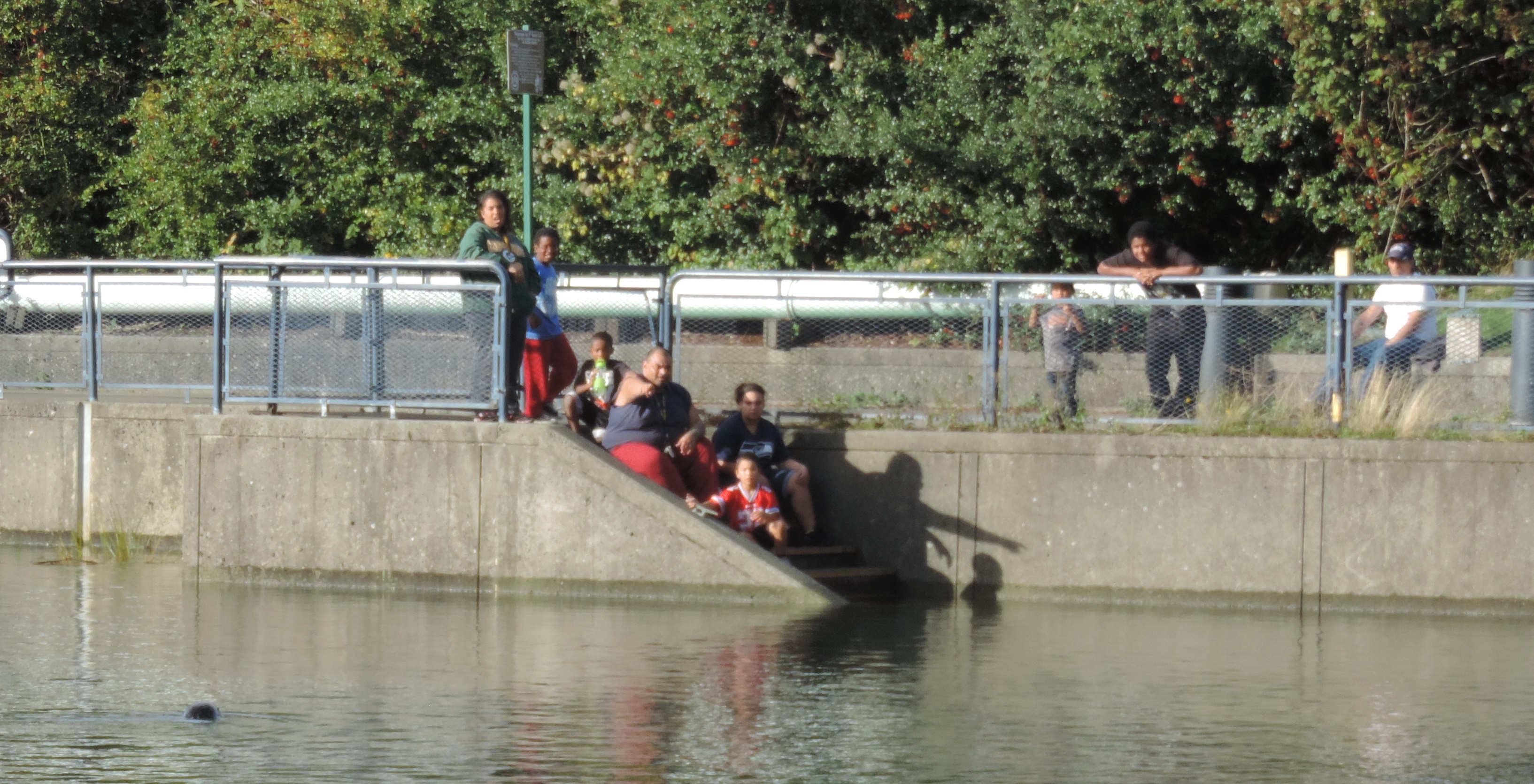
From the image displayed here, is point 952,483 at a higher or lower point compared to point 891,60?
lower

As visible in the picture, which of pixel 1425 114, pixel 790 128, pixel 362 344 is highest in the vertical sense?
pixel 790 128

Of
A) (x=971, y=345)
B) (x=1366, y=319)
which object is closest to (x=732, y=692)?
(x=971, y=345)

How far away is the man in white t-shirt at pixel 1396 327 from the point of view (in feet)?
38.9

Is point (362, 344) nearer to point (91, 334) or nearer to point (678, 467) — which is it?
point (678, 467)

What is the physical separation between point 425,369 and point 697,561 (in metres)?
2.19

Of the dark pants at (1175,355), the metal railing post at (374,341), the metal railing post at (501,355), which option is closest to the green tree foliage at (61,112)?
the metal railing post at (374,341)

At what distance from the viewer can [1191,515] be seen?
12.0m

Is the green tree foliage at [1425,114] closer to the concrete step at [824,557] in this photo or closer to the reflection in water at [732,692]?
the reflection in water at [732,692]

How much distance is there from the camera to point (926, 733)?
7906mm

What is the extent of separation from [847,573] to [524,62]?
4067 mm

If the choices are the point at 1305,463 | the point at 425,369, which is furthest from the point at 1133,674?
the point at 425,369

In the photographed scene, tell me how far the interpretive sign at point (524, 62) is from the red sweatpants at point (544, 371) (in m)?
1.78

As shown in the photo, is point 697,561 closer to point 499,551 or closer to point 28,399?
point 499,551

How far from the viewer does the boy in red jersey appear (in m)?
12.2
